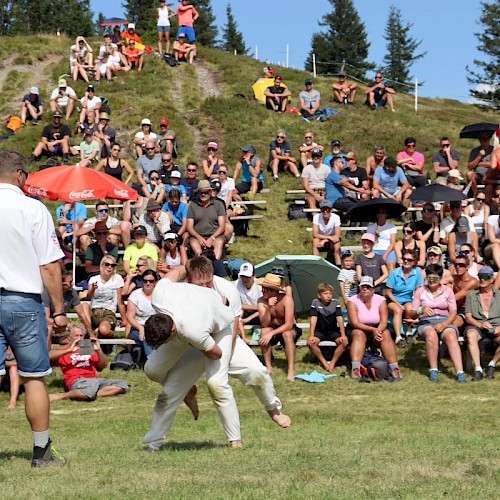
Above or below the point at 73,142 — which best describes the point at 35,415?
below

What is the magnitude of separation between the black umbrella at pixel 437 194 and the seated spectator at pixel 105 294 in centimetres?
570

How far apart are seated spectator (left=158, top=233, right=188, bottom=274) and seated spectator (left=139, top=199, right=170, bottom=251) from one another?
3.77 ft

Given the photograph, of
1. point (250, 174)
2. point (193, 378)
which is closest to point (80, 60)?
point (250, 174)

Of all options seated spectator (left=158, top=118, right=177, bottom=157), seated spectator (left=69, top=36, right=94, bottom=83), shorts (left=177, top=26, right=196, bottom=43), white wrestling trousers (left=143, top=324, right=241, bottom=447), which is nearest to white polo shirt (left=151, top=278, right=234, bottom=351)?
white wrestling trousers (left=143, top=324, right=241, bottom=447)

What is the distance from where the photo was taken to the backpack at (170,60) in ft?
105

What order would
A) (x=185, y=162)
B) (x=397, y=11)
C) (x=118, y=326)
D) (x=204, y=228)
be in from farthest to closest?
1. (x=397, y=11)
2. (x=185, y=162)
3. (x=204, y=228)
4. (x=118, y=326)

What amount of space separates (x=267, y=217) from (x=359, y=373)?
7232 millimetres

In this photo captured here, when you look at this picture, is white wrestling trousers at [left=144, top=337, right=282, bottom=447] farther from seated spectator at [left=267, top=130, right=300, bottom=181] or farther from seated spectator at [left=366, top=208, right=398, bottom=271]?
seated spectator at [left=267, top=130, right=300, bottom=181]

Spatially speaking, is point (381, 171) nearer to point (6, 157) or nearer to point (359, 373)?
point (359, 373)

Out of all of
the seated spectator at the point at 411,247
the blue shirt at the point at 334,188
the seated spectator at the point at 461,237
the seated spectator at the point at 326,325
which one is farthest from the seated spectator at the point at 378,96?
the seated spectator at the point at 326,325

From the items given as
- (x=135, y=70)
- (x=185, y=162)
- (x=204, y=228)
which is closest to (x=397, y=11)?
(x=135, y=70)

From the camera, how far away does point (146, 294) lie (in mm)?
13906

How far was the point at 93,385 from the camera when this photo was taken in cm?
1234

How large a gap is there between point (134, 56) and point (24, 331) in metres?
25.5
